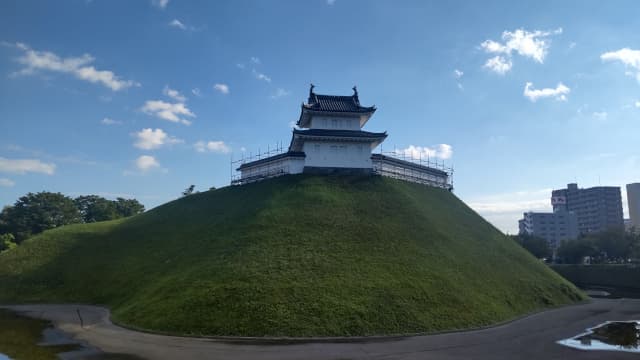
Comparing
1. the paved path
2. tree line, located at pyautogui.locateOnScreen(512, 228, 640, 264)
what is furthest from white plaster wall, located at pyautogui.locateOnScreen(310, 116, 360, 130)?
tree line, located at pyautogui.locateOnScreen(512, 228, 640, 264)

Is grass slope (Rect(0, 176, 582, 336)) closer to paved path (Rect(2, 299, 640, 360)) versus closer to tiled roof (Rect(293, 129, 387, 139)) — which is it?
paved path (Rect(2, 299, 640, 360))

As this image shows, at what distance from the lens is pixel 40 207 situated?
79.2 metres

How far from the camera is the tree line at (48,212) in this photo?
248 feet

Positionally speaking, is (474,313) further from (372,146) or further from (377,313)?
(372,146)

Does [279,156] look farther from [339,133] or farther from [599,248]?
[599,248]

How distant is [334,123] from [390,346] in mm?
31816

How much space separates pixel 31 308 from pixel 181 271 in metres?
13.8

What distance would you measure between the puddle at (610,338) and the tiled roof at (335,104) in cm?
3116

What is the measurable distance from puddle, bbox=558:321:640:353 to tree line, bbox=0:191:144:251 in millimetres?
72560

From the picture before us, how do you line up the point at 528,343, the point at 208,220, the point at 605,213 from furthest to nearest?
the point at 605,213 < the point at 208,220 < the point at 528,343

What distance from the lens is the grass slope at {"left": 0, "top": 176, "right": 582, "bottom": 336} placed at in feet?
86.3

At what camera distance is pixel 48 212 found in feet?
261

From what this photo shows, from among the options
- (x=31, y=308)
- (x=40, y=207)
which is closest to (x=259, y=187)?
(x=31, y=308)

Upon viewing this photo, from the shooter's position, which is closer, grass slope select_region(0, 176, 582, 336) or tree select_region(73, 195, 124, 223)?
grass slope select_region(0, 176, 582, 336)
